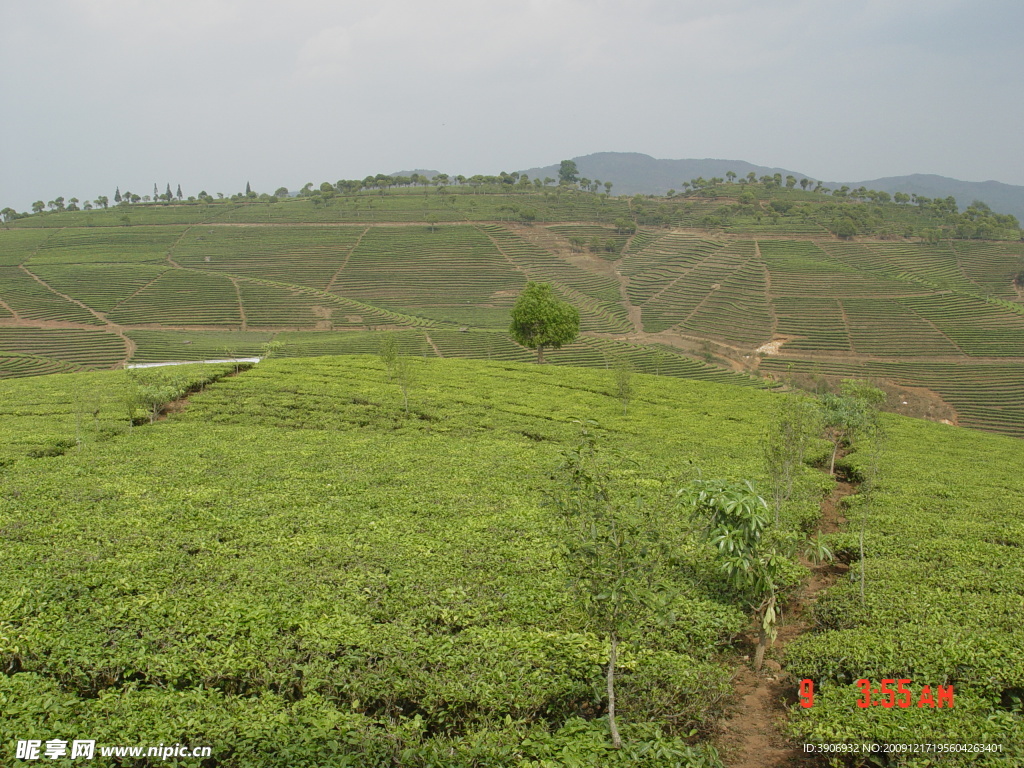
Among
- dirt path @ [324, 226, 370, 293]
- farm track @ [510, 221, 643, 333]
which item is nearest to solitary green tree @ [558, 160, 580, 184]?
farm track @ [510, 221, 643, 333]

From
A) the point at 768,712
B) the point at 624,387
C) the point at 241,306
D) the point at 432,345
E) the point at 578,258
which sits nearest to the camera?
the point at 768,712

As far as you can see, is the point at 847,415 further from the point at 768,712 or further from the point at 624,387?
the point at 768,712

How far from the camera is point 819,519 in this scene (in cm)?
1675

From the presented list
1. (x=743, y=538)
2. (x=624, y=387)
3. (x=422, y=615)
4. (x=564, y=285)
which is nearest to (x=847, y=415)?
(x=624, y=387)

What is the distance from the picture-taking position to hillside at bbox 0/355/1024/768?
299 inches

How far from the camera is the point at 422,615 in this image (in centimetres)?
1000

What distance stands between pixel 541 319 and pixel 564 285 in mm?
59084

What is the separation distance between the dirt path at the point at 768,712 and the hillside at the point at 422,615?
89 millimetres

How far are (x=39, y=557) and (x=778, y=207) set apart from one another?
137667mm

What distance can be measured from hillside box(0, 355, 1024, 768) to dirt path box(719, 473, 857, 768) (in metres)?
0.09

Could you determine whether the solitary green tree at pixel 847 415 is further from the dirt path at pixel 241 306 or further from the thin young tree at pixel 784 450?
the dirt path at pixel 241 306

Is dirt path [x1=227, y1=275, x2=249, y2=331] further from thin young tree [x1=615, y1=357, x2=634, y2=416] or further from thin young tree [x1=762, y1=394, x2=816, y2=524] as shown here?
thin young tree [x1=762, y1=394, x2=816, y2=524]
